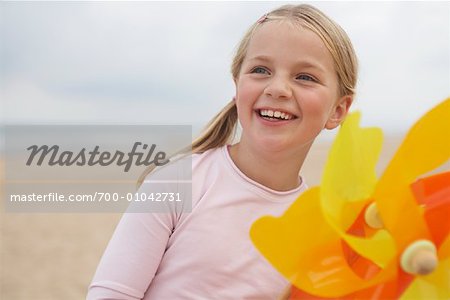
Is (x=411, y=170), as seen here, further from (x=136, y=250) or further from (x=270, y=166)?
(x=136, y=250)

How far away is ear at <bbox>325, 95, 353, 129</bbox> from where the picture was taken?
3.31ft

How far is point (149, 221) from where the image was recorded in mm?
931

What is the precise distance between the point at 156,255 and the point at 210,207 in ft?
0.34

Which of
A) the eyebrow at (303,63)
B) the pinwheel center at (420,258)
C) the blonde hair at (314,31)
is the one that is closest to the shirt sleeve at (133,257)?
the blonde hair at (314,31)

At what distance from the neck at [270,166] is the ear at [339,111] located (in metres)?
0.05

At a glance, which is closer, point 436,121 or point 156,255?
point 436,121

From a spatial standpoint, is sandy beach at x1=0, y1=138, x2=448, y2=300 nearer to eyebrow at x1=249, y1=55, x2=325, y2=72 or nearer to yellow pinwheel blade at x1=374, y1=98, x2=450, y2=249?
eyebrow at x1=249, y1=55, x2=325, y2=72

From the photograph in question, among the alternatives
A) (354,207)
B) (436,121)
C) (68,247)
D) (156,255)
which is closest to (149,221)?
(156,255)

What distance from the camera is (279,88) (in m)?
0.90

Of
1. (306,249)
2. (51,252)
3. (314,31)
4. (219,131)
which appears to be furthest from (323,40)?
(51,252)

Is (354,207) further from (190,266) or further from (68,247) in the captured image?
(68,247)

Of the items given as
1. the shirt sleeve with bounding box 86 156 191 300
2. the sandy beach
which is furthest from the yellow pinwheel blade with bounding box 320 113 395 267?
the sandy beach

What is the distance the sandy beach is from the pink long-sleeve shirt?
1.15m

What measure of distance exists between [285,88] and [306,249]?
0.82 ft
